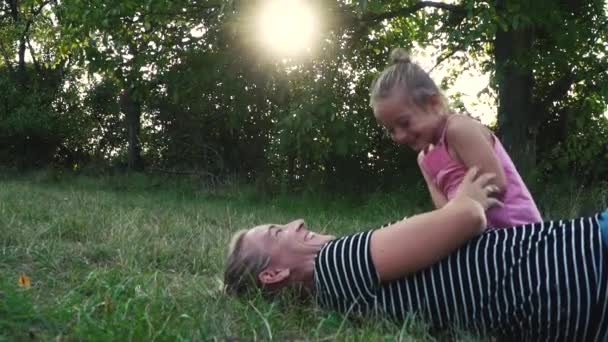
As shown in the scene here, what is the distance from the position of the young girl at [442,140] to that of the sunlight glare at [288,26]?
17.5 feet

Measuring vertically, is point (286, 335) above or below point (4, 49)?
below

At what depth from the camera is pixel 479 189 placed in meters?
2.67

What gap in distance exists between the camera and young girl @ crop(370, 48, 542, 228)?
2887mm

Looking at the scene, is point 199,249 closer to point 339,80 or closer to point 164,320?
point 164,320

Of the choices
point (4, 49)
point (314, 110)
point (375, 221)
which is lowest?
point (375, 221)

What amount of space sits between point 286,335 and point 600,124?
7.88 meters

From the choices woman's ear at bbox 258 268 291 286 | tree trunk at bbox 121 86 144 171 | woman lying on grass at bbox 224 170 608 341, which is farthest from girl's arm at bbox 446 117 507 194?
tree trunk at bbox 121 86 144 171

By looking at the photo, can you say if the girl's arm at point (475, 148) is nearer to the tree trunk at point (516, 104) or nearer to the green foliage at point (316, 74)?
the green foliage at point (316, 74)

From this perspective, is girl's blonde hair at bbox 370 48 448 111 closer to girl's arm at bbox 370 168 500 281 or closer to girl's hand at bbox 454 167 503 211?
girl's hand at bbox 454 167 503 211

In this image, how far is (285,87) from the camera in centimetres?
1056

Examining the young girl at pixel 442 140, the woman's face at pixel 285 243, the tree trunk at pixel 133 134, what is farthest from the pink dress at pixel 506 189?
the tree trunk at pixel 133 134

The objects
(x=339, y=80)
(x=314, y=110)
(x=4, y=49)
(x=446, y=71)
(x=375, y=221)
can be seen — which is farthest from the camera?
(x=4, y=49)

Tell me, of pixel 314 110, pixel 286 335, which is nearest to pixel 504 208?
pixel 286 335

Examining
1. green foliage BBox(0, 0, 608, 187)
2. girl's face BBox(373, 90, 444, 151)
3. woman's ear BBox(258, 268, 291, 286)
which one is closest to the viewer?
woman's ear BBox(258, 268, 291, 286)
